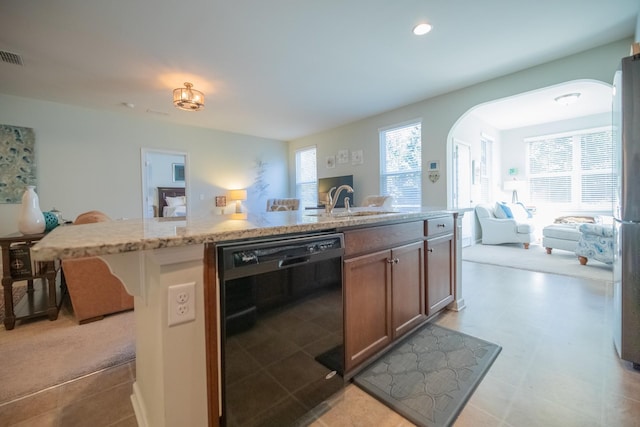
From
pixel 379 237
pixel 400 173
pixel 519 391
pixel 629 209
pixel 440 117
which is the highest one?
pixel 440 117

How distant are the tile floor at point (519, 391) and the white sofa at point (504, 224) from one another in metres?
3.32

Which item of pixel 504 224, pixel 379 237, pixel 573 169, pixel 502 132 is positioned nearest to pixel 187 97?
pixel 379 237

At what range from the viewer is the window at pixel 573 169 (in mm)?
5570

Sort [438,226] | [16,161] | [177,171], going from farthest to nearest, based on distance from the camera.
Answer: [177,171], [16,161], [438,226]

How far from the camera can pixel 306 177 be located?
686 cm

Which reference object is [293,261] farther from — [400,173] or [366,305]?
[400,173]

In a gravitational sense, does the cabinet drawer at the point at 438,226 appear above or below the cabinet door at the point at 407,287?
above

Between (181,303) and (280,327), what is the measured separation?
15.6 inches

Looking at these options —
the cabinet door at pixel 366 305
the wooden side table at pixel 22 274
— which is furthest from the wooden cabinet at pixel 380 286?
the wooden side table at pixel 22 274

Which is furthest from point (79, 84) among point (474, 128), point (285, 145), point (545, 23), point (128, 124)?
point (474, 128)

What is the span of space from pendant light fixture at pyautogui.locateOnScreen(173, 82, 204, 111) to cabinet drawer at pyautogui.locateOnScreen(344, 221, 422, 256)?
3.17 metres

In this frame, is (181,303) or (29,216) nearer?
(181,303)

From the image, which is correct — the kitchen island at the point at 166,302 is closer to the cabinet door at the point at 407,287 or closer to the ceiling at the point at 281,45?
the cabinet door at the point at 407,287

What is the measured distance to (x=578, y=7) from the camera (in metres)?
2.29
